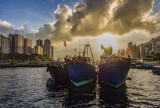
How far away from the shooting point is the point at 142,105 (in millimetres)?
16781

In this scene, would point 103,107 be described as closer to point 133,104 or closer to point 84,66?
point 133,104

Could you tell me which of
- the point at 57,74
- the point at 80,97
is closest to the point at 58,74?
the point at 57,74

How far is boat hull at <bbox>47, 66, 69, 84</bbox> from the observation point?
110 feet

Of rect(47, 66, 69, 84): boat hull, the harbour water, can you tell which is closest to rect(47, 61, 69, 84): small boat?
rect(47, 66, 69, 84): boat hull

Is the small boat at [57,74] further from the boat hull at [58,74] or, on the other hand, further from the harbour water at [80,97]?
the harbour water at [80,97]

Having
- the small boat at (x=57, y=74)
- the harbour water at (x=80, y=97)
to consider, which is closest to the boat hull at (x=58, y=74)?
the small boat at (x=57, y=74)

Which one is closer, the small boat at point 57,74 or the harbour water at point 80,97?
the harbour water at point 80,97

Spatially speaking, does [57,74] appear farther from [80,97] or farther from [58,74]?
[80,97]

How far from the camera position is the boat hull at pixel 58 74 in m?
33.6

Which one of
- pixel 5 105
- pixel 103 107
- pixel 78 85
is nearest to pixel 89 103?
pixel 103 107

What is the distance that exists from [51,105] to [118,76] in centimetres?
1397

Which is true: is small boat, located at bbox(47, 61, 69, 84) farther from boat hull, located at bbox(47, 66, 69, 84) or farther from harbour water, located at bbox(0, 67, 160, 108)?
harbour water, located at bbox(0, 67, 160, 108)

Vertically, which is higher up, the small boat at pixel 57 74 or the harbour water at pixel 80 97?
the small boat at pixel 57 74

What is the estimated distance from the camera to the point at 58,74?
34.3 meters
